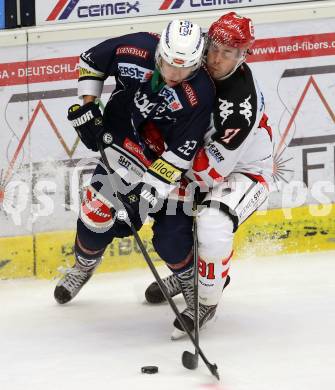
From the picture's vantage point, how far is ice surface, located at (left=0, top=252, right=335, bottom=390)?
12.7 feet

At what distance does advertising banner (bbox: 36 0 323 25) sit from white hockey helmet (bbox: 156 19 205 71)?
1178 mm

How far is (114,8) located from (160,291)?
139 cm

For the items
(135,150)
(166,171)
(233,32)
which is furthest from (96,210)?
(233,32)

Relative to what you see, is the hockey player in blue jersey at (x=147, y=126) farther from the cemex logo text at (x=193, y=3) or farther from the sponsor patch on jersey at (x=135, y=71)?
the cemex logo text at (x=193, y=3)

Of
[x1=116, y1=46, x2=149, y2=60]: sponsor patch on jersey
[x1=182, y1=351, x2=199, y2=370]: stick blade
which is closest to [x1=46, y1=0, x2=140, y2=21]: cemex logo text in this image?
[x1=116, y1=46, x2=149, y2=60]: sponsor patch on jersey

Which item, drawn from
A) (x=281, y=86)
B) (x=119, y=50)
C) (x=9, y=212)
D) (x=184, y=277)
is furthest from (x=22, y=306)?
(x=281, y=86)

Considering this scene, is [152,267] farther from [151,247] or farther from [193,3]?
[193,3]

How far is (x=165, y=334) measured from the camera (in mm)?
4465

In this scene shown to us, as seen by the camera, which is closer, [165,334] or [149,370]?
[149,370]

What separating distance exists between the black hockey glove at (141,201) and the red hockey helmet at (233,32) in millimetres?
632

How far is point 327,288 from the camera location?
16.6 feet

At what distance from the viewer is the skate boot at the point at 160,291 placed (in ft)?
16.0

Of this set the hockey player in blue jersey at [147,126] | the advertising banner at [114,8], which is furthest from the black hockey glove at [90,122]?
the advertising banner at [114,8]

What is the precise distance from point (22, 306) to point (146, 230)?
82 centimetres
